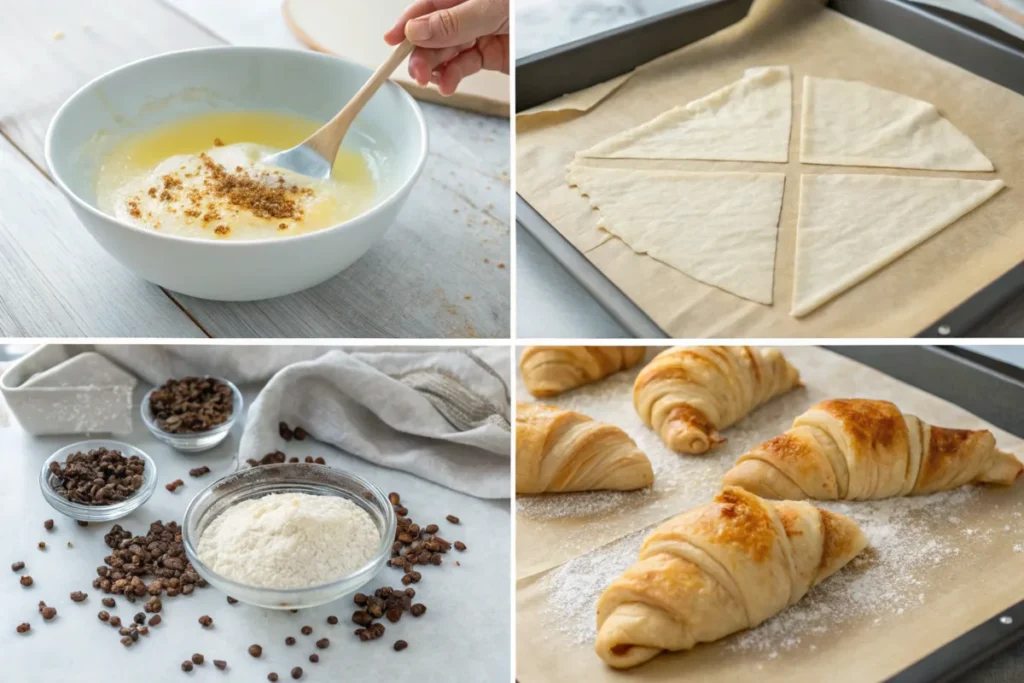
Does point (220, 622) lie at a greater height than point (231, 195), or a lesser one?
lesser

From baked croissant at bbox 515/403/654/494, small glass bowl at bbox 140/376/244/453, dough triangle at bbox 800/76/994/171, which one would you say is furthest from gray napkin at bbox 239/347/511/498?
dough triangle at bbox 800/76/994/171

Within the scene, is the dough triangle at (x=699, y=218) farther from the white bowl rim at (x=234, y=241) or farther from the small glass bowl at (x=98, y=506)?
the small glass bowl at (x=98, y=506)

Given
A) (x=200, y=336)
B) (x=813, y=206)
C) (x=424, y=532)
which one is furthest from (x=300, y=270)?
(x=813, y=206)

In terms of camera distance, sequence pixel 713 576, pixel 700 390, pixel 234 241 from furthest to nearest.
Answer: pixel 700 390 → pixel 713 576 → pixel 234 241

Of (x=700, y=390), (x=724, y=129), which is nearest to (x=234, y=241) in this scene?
(x=700, y=390)

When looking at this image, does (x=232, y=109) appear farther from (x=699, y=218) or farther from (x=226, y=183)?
(x=699, y=218)

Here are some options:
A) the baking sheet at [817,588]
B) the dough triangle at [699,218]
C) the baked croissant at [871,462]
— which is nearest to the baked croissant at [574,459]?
the baking sheet at [817,588]
